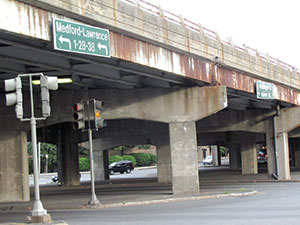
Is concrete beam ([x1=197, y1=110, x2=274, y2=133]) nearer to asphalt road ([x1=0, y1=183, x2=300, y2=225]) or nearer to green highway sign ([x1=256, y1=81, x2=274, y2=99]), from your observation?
green highway sign ([x1=256, y1=81, x2=274, y2=99])

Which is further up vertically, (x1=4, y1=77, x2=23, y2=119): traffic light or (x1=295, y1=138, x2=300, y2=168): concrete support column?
(x1=4, y1=77, x2=23, y2=119): traffic light

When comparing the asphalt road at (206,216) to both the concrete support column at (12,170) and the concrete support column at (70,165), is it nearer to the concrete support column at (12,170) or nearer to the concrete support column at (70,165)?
the concrete support column at (12,170)

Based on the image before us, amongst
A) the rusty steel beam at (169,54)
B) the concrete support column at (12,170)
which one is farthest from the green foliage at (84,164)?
the concrete support column at (12,170)

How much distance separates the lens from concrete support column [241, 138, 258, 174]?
49.4 metres

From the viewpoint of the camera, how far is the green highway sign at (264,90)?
30625mm

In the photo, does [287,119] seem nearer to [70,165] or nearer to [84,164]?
[70,165]

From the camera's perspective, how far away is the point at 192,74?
78.9ft

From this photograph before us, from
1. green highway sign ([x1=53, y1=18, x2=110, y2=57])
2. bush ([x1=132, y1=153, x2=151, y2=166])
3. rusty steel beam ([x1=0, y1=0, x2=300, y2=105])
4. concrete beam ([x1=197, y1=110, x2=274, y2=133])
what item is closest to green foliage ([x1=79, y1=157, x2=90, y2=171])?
bush ([x1=132, y1=153, x2=151, y2=166])

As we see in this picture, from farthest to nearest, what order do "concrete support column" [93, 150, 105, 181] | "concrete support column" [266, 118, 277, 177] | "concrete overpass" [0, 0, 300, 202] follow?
"concrete support column" [93, 150, 105, 181] < "concrete support column" [266, 118, 277, 177] < "concrete overpass" [0, 0, 300, 202]

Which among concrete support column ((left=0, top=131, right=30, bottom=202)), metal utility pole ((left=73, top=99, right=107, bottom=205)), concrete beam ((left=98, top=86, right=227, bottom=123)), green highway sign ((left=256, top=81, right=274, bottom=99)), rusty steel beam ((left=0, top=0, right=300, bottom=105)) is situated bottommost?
concrete support column ((left=0, top=131, right=30, bottom=202))

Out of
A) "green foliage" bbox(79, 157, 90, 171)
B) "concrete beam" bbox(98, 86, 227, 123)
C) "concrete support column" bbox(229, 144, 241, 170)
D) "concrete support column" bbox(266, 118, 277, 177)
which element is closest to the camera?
"concrete beam" bbox(98, 86, 227, 123)

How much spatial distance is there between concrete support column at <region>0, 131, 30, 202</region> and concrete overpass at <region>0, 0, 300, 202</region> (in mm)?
47

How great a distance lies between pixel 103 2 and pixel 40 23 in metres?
3.27

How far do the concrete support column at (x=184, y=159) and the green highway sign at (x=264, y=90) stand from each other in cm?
664
